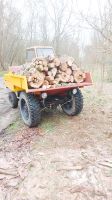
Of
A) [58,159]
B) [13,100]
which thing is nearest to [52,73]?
[58,159]

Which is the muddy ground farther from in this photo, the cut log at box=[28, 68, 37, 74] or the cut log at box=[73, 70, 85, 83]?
the cut log at box=[28, 68, 37, 74]

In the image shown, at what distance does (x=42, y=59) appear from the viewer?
234 inches

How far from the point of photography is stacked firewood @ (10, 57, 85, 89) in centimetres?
570

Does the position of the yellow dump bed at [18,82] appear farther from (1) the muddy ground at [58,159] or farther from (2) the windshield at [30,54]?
(2) the windshield at [30,54]

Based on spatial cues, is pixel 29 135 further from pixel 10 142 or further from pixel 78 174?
pixel 78 174

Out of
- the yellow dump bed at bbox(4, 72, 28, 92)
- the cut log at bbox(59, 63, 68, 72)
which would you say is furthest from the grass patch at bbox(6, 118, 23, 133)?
the cut log at bbox(59, 63, 68, 72)

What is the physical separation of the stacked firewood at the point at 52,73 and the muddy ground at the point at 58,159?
962mm

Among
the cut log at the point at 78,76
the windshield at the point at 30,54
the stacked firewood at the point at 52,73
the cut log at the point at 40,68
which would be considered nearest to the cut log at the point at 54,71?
the stacked firewood at the point at 52,73

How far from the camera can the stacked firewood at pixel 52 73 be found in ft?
18.7

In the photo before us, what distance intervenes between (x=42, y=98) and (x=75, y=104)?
0.81 metres

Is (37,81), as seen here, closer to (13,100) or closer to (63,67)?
(63,67)

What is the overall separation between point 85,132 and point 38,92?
1.28 metres

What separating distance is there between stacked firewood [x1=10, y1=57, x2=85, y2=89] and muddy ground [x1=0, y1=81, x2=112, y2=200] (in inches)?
37.9

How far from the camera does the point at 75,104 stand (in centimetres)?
640
